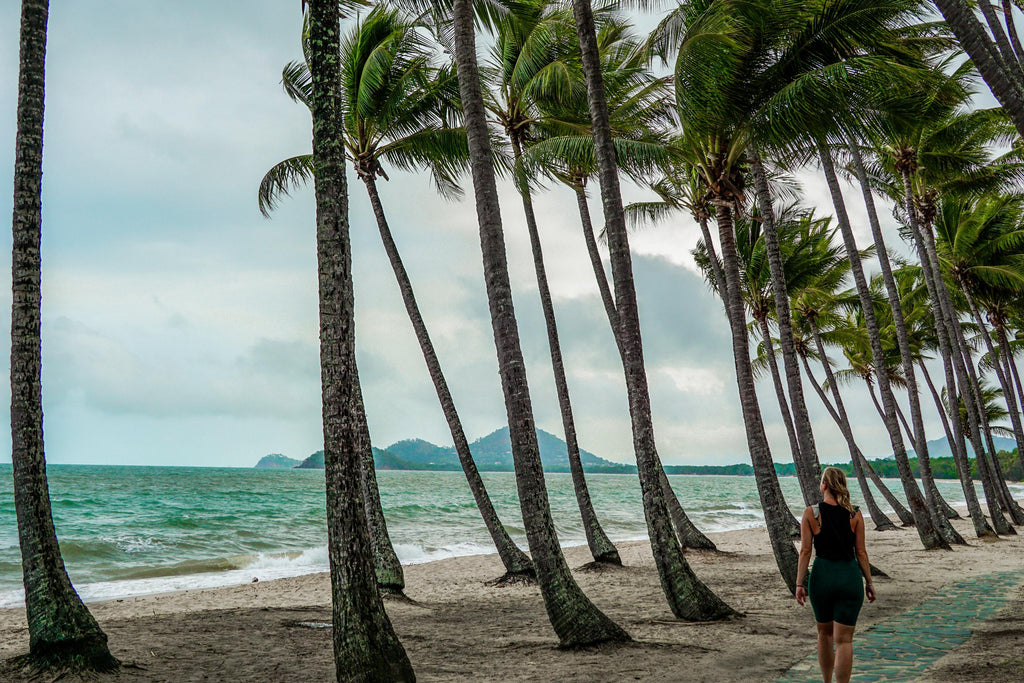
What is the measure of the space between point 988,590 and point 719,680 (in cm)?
603

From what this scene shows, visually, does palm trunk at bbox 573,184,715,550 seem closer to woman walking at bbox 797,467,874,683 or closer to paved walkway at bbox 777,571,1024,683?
paved walkway at bbox 777,571,1024,683

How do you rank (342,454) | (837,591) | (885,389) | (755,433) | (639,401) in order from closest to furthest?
(837,591)
(342,454)
(639,401)
(755,433)
(885,389)

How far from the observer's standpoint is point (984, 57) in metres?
5.54

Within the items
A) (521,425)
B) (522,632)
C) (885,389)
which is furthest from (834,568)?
(885,389)

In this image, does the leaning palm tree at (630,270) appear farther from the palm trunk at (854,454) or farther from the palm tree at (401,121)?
the palm trunk at (854,454)

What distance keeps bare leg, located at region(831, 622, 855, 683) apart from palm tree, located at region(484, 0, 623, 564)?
829cm

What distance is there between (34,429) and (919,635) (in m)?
8.13

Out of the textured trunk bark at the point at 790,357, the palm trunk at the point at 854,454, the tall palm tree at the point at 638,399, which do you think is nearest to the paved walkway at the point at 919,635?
the tall palm tree at the point at 638,399

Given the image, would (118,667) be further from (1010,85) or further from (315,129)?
(1010,85)

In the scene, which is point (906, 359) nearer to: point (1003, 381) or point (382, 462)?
point (1003, 381)

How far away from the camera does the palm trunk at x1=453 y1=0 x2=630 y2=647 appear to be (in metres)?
6.45

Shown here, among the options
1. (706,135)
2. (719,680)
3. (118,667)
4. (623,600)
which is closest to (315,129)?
(118,667)

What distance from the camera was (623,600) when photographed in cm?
971

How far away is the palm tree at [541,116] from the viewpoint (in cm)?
1312
